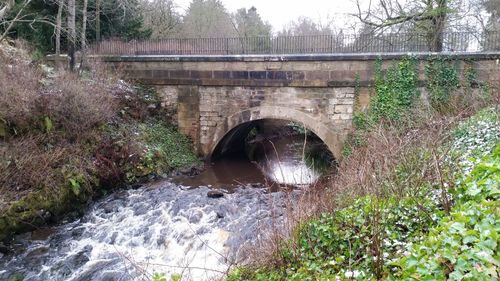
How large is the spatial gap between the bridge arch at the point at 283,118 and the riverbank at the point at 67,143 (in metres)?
1.45

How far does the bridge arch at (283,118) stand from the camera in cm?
1109

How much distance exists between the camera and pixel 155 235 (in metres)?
7.74

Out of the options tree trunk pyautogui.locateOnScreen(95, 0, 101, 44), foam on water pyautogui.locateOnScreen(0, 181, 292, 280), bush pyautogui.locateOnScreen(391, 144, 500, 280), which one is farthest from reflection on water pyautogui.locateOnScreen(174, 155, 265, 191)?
tree trunk pyautogui.locateOnScreen(95, 0, 101, 44)

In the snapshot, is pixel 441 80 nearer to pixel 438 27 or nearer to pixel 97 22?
pixel 438 27

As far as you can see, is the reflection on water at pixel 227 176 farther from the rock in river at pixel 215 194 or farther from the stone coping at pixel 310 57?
the stone coping at pixel 310 57

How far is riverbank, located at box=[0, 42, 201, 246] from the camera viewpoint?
7.96 metres

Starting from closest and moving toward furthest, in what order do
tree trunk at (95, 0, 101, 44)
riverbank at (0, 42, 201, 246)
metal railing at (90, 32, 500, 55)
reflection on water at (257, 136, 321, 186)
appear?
riverbank at (0, 42, 201, 246), reflection on water at (257, 136, 321, 186), metal railing at (90, 32, 500, 55), tree trunk at (95, 0, 101, 44)

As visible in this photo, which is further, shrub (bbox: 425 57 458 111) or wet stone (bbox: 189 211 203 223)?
shrub (bbox: 425 57 458 111)

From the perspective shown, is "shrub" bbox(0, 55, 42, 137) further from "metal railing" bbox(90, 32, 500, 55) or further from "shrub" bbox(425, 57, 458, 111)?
"shrub" bbox(425, 57, 458, 111)

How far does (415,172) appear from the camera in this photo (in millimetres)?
5055

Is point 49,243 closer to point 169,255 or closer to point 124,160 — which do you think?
point 169,255

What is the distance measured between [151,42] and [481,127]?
11.5 m

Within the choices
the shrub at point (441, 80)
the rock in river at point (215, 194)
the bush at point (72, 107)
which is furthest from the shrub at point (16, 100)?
the shrub at point (441, 80)

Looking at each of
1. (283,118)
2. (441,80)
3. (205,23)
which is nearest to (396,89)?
(441,80)
